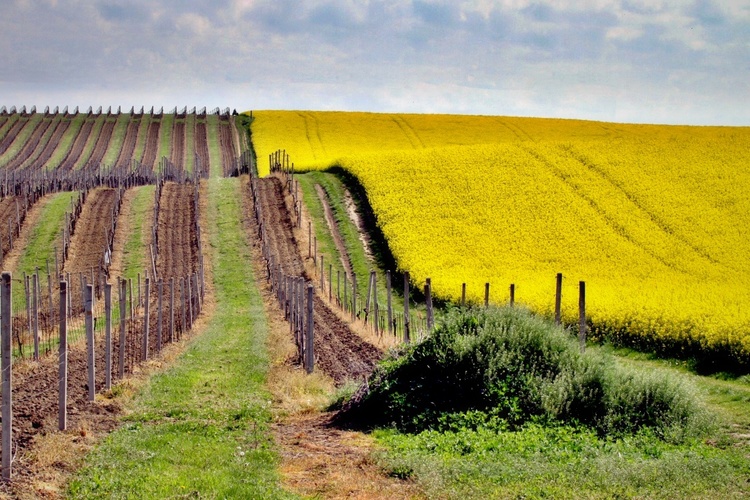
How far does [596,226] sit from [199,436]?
35042 mm

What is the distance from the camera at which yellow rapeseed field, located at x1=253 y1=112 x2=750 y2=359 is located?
2931 cm

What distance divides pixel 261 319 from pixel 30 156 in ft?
193

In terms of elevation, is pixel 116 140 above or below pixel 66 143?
above

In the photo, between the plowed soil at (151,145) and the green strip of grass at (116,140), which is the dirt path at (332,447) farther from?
the green strip of grass at (116,140)

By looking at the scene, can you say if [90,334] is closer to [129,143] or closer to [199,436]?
[199,436]

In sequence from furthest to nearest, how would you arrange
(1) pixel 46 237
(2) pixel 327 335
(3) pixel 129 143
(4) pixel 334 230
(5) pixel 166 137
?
(5) pixel 166 137 < (3) pixel 129 143 < (4) pixel 334 230 < (1) pixel 46 237 < (2) pixel 327 335

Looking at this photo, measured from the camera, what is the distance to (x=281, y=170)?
207 feet

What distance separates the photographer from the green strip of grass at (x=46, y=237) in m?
42.4

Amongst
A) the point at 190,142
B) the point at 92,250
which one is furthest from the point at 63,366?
the point at 190,142

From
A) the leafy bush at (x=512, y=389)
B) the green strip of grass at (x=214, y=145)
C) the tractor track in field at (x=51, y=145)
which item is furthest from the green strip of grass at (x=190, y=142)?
the leafy bush at (x=512, y=389)

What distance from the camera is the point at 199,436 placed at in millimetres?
13516

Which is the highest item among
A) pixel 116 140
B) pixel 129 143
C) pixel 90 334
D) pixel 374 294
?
pixel 116 140

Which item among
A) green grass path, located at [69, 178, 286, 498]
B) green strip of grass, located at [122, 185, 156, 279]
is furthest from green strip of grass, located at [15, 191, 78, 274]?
green grass path, located at [69, 178, 286, 498]

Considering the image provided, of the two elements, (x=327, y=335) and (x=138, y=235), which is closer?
(x=327, y=335)
